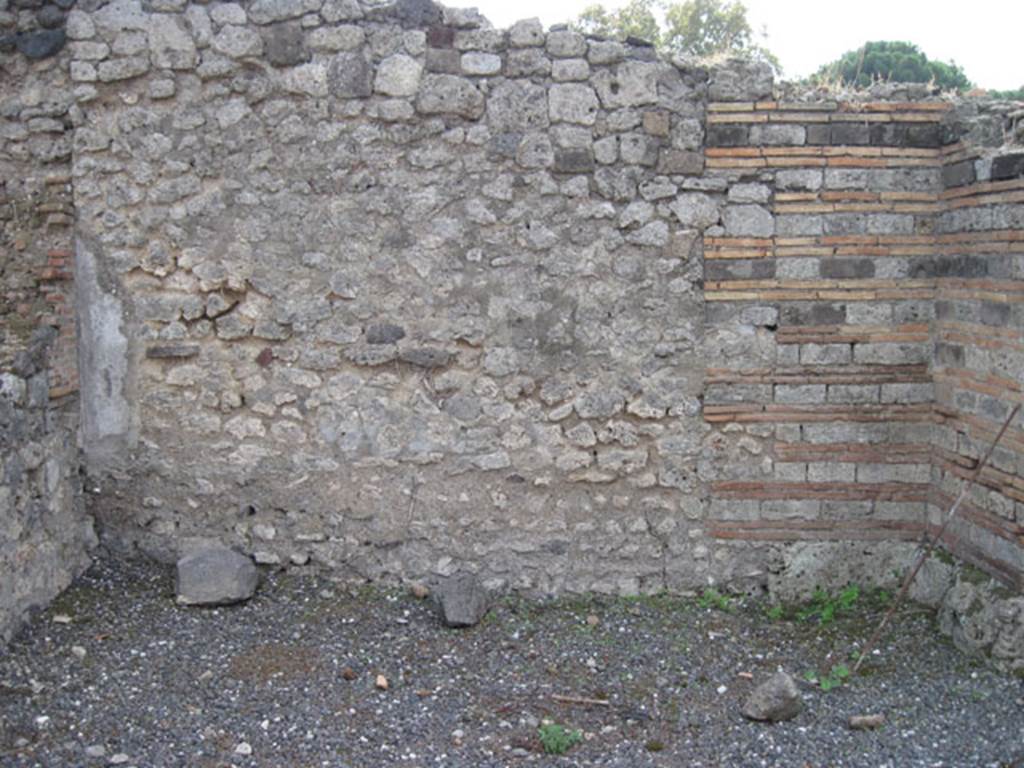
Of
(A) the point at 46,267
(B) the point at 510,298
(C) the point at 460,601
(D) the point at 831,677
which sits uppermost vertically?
(A) the point at 46,267

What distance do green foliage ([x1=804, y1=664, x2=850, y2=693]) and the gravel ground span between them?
45 mm

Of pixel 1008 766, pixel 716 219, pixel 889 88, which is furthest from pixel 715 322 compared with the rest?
pixel 1008 766

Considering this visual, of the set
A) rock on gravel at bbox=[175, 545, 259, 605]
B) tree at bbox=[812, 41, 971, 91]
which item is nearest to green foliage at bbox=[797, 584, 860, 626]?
rock on gravel at bbox=[175, 545, 259, 605]

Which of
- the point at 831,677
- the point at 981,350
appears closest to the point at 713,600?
the point at 831,677

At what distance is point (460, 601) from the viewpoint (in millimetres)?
5059

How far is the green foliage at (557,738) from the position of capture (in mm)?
3953

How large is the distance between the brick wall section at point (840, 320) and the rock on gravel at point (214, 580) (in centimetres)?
262

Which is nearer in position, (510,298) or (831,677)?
(831,677)

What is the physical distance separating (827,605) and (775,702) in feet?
4.20

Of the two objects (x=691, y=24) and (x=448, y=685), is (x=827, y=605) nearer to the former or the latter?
(x=448, y=685)

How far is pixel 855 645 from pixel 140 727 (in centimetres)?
347

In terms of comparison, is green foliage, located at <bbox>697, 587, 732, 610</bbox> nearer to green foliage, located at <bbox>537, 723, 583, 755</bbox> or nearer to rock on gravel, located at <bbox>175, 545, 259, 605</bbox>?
green foliage, located at <bbox>537, 723, 583, 755</bbox>

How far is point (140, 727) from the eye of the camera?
4.04m

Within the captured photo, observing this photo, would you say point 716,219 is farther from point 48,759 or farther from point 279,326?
point 48,759
